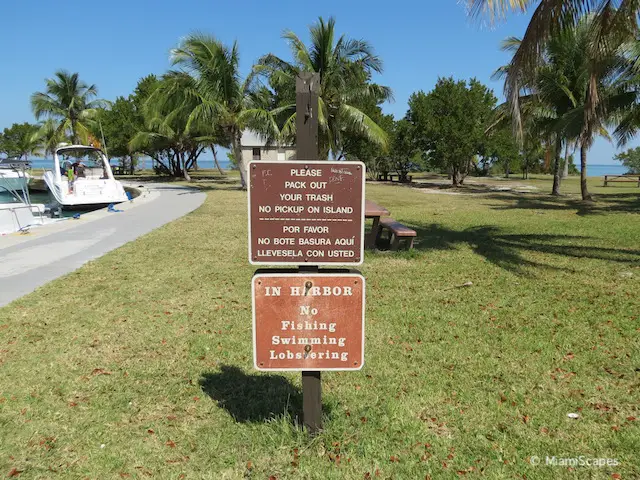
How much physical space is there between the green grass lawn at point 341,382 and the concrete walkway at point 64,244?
20.4 inches

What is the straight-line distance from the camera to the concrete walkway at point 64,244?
6625 millimetres

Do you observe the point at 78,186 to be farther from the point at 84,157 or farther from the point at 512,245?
the point at 512,245

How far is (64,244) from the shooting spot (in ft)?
29.8

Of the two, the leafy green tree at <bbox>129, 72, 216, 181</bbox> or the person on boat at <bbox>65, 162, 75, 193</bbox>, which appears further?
the leafy green tree at <bbox>129, 72, 216, 181</bbox>

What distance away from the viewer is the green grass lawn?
9.30 feet

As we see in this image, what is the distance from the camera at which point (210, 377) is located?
3846 mm

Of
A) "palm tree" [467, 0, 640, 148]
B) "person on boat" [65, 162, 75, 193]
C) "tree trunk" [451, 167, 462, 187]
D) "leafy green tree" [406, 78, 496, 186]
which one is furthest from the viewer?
"tree trunk" [451, 167, 462, 187]

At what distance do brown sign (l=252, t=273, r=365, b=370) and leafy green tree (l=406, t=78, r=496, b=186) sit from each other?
2770 centimetres

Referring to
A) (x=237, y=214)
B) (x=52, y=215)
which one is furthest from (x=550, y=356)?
(x=52, y=215)

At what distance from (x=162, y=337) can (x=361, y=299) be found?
2658 millimetres

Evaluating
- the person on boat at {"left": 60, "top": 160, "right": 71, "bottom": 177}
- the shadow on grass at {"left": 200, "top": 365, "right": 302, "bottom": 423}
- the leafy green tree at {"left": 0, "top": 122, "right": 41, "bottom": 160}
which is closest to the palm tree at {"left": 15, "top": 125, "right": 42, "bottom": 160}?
the leafy green tree at {"left": 0, "top": 122, "right": 41, "bottom": 160}

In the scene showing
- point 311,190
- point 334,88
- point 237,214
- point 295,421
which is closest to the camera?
point 311,190

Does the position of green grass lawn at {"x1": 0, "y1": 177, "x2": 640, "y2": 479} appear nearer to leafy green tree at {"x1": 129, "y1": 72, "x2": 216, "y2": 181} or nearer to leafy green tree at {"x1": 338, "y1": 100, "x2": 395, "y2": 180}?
leafy green tree at {"x1": 129, "y1": 72, "x2": 216, "y2": 181}

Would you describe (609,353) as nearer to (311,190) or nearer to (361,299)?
(361,299)
